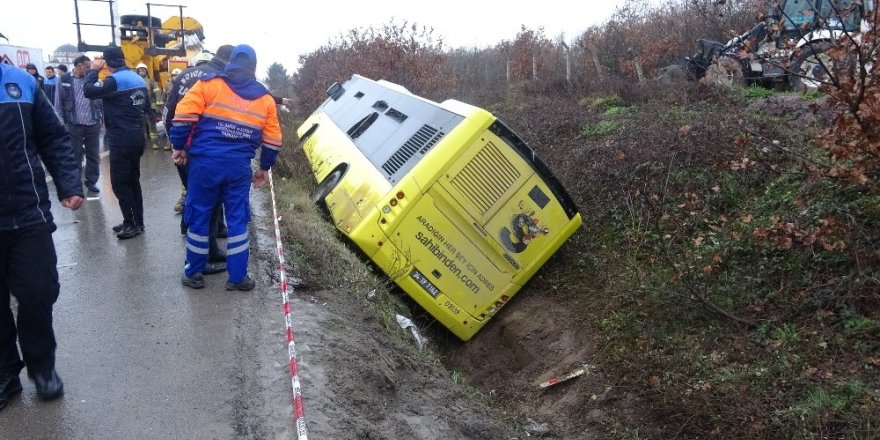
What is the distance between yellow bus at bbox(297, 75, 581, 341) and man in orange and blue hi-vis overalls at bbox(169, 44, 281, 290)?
140 centimetres

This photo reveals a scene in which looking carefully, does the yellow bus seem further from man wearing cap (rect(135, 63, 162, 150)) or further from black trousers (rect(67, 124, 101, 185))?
man wearing cap (rect(135, 63, 162, 150))

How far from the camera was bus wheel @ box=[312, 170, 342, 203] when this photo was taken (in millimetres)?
8352

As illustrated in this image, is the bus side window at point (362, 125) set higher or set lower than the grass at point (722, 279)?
higher

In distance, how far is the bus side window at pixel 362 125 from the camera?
9.08 metres

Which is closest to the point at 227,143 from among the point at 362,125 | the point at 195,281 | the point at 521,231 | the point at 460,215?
the point at 195,281

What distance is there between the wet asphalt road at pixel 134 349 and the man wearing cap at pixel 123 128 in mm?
327

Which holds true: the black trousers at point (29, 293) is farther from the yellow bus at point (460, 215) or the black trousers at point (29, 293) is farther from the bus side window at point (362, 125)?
the bus side window at point (362, 125)

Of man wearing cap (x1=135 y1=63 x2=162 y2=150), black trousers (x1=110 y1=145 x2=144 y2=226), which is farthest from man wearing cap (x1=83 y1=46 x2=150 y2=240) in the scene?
man wearing cap (x1=135 y1=63 x2=162 y2=150)

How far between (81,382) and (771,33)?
5411mm

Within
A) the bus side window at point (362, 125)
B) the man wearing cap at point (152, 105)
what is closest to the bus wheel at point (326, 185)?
the bus side window at point (362, 125)

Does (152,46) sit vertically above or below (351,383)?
above

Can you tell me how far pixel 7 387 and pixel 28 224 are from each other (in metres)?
0.94

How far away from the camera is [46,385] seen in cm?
388

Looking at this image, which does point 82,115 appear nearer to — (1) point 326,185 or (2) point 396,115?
(1) point 326,185
